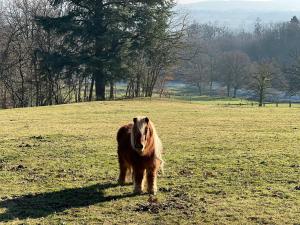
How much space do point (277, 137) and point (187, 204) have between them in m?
9.18

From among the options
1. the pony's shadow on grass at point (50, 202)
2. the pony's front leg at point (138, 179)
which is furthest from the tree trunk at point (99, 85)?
the pony's front leg at point (138, 179)

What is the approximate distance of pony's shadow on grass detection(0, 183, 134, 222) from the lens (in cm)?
802

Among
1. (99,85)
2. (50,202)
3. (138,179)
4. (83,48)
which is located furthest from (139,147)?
(99,85)

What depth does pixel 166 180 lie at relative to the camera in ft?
33.2

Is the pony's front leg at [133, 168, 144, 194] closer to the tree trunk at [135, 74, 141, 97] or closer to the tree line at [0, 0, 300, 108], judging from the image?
the tree line at [0, 0, 300, 108]

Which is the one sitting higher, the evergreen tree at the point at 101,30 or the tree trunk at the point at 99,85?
the evergreen tree at the point at 101,30

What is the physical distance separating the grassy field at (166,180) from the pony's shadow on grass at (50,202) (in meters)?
0.02

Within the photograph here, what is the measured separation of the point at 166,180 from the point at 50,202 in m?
2.60

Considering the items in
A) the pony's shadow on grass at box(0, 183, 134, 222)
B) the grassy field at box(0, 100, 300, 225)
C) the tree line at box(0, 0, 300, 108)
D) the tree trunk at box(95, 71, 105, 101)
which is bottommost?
the pony's shadow on grass at box(0, 183, 134, 222)

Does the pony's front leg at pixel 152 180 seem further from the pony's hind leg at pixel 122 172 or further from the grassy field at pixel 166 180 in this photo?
the pony's hind leg at pixel 122 172

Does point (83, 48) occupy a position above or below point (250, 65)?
below

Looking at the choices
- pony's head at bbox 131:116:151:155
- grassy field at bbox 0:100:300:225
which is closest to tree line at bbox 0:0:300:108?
grassy field at bbox 0:100:300:225

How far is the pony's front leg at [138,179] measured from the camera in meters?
8.88

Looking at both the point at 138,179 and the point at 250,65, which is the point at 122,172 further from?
the point at 250,65
